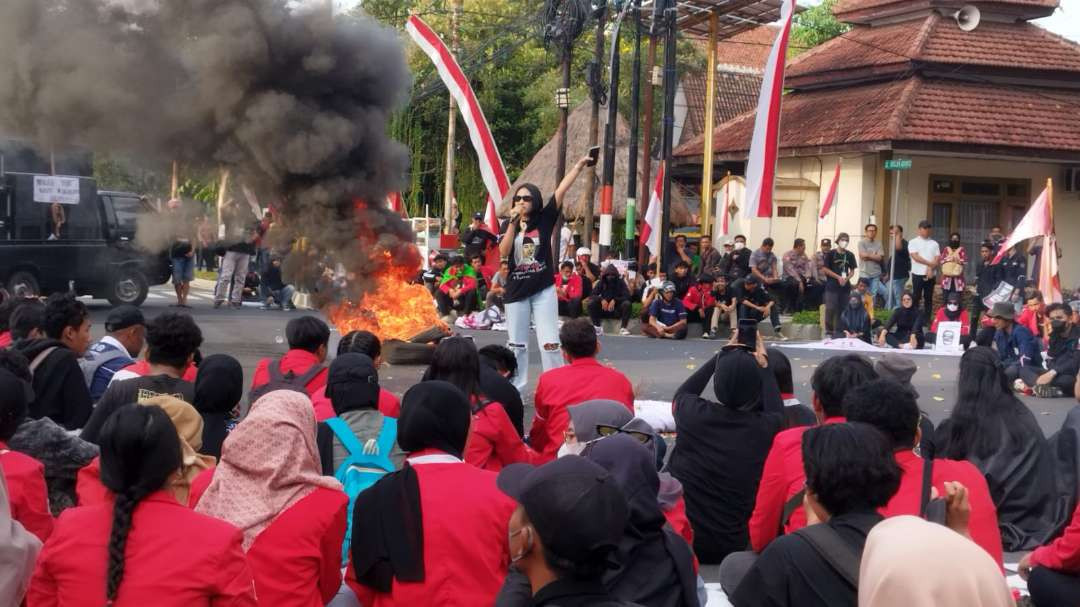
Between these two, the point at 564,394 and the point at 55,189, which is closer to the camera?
the point at 564,394

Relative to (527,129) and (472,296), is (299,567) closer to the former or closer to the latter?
(472,296)

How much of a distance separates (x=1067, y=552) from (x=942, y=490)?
0.68 metres

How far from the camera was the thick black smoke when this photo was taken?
1227 centimetres

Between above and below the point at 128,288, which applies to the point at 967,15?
above

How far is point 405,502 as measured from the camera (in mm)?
3801

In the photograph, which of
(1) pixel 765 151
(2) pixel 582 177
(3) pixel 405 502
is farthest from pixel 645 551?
(2) pixel 582 177

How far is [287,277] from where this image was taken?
44.7 ft

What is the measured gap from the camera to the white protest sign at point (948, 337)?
1815 centimetres

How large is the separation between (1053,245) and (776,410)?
1268 cm

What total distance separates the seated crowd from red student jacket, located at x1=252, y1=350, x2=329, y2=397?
57cm

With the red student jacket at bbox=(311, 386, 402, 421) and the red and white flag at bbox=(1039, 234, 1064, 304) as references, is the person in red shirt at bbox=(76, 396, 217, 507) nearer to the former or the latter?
the red student jacket at bbox=(311, 386, 402, 421)

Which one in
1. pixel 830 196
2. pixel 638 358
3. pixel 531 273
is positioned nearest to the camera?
pixel 531 273

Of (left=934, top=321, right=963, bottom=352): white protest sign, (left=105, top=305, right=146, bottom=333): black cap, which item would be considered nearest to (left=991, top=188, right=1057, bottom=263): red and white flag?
(left=934, top=321, right=963, bottom=352): white protest sign

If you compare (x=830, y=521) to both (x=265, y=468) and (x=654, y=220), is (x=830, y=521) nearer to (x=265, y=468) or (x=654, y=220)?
(x=265, y=468)
